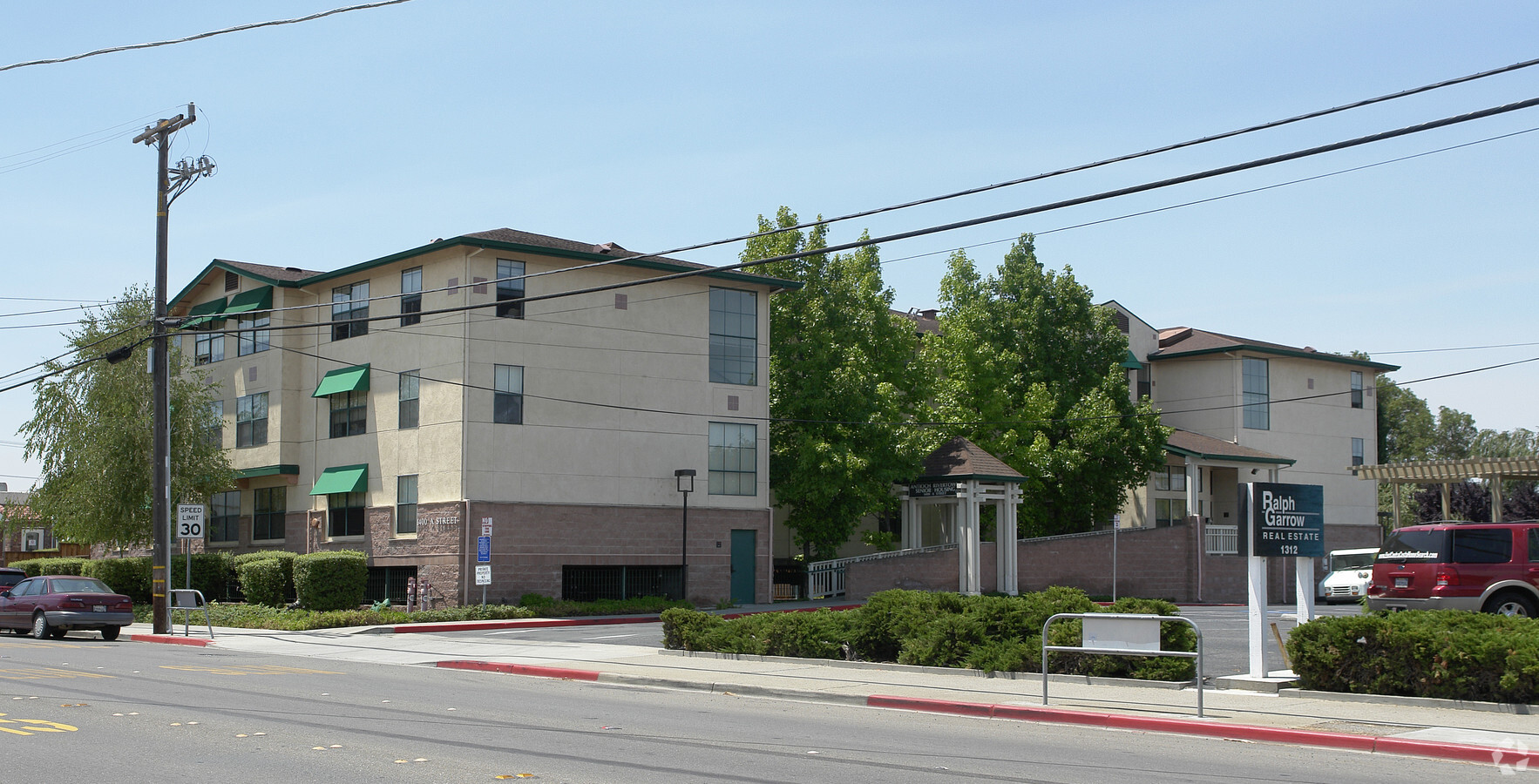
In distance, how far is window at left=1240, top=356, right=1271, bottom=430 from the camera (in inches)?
2090

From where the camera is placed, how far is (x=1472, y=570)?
2039 centimetres

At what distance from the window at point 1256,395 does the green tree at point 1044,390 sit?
7.81 metres

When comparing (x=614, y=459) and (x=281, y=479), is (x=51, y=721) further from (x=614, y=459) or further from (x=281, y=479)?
(x=281, y=479)

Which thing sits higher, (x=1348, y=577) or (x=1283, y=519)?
(x=1283, y=519)

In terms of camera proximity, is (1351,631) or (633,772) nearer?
(633,772)

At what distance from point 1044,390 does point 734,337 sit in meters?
11.7

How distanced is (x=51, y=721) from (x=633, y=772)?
6.42 metres

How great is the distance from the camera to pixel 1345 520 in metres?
55.1

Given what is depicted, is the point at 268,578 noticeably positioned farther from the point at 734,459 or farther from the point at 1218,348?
the point at 1218,348

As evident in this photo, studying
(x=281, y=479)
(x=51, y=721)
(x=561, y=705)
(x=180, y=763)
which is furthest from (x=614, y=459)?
(x=180, y=763)

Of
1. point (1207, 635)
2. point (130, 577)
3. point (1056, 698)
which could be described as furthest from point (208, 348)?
point (1056, 698)

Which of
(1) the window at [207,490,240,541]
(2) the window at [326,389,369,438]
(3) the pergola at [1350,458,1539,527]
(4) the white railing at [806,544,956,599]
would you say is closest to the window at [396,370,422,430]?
(2) the window at [326,389,369,438]

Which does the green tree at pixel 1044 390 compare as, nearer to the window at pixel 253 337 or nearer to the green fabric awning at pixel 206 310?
the window at pixel 253 337

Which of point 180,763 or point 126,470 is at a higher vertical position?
point 126,470
